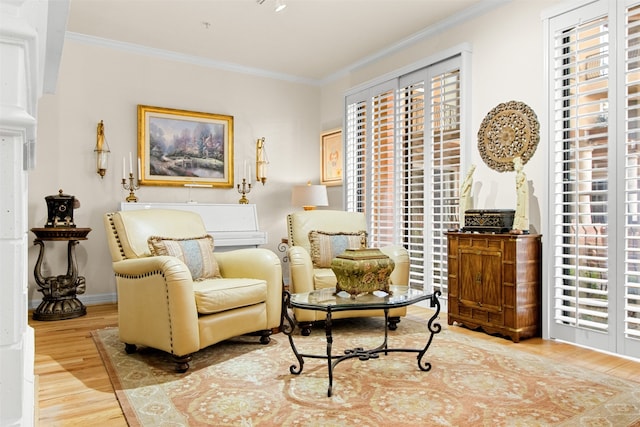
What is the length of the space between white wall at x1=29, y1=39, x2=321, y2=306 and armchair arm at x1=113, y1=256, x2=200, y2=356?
86.8 inches

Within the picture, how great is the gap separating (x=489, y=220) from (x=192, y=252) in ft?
7.34

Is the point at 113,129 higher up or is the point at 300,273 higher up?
the point at 113,129

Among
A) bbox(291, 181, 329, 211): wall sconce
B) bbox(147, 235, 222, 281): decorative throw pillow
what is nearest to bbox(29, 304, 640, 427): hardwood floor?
bbox(147, 235, 222, 281): decorative throw pillow

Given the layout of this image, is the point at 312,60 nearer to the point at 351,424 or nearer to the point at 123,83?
the point at 123,83

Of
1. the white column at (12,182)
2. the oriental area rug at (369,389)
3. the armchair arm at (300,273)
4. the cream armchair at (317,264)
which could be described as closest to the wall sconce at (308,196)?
the cream armchair at (317,264)

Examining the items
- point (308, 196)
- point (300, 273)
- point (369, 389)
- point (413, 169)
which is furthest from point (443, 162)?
point (369, 389)

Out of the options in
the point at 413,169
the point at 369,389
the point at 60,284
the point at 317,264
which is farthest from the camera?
the point at 413,169

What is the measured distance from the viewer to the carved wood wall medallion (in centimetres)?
360

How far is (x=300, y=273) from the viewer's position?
11.5 feet

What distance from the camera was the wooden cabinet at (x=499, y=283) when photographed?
3.31m

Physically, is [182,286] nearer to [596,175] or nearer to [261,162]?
[596,175]

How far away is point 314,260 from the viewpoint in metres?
3.89

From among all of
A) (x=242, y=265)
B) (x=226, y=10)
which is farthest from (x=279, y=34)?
(x=242, y=265)

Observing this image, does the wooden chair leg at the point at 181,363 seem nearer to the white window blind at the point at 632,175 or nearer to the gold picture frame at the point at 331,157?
the white window blind at the point at 632,175
